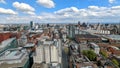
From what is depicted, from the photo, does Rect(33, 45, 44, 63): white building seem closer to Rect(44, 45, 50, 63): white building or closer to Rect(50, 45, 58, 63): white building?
Rect(44, 45, 50, 63): white building

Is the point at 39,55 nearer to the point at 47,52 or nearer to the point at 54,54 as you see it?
the point at 47,52

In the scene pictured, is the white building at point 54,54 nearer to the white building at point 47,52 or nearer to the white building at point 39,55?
the white building at point 47,52

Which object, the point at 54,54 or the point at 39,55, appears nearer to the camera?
the point at 54,54

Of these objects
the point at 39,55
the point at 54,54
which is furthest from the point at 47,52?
the point at 39,55

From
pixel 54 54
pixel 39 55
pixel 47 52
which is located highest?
pixel 47 52

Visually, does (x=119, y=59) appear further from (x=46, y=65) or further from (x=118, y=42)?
(x=118, y=42)

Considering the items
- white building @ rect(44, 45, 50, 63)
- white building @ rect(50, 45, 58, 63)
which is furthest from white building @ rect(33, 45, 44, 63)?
white building @ rect(50, 45, 58, 63)

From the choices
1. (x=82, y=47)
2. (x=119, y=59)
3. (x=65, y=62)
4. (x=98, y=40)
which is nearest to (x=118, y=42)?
(x=98, y=40)

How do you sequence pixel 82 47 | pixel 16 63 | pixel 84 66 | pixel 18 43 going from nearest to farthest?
pixel 84 66 < pixel 16 63 < pixel 82 47 < pixel 18 43

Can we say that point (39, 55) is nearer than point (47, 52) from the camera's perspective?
No

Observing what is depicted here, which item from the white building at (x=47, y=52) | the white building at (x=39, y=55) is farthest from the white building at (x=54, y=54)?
the white building at (x=39, y=55)

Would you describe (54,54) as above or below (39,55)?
above
